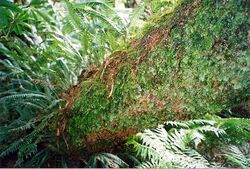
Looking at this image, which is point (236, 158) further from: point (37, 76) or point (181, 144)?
point (37, 76)

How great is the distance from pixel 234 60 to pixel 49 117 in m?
1.20

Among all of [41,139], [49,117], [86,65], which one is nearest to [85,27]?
[86,65]

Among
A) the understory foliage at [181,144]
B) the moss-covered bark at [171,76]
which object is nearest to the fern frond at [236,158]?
the understory foliage at [181,144]

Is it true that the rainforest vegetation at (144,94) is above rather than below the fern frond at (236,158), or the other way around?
above

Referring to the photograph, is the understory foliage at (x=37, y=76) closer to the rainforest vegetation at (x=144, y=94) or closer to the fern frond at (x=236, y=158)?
the rainforest vegetation at (x=144, y=94)

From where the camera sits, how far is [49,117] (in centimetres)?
203

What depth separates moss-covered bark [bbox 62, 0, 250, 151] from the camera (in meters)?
1.44

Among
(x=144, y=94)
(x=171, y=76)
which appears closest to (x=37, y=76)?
(x=144, y=94)

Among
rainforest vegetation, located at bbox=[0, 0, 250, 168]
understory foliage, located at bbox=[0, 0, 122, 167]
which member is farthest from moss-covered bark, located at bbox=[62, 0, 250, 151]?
understory foliage, located at bbox=[0, 0, 122, 167]

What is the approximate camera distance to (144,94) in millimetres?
1647

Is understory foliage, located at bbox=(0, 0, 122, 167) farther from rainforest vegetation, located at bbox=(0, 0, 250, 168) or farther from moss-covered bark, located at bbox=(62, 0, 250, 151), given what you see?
moss-covered bark, located at bbox=(62, 0, 250, 151)

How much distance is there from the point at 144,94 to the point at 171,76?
18cm

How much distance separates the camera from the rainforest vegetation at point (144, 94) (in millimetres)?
1481

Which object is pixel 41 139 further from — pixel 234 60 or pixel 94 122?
pixel 234 60
